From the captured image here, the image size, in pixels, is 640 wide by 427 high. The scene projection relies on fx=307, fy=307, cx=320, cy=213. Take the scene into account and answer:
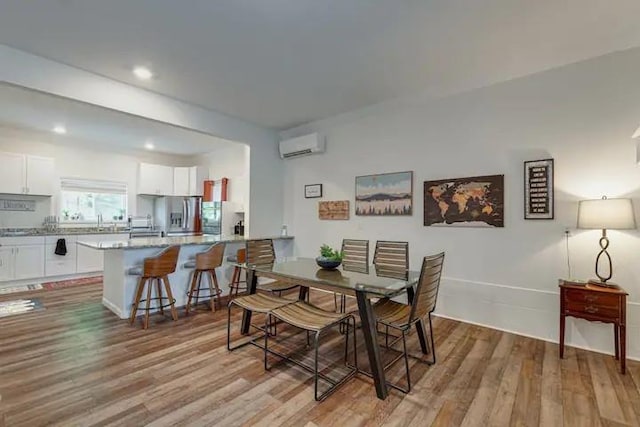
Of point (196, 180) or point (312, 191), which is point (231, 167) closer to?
point (196, 180)

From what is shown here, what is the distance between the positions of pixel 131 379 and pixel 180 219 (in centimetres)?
508

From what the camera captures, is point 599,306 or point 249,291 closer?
point 599,306

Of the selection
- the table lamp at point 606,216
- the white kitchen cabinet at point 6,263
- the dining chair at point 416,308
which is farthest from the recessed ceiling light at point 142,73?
the table lamp at point 606,216

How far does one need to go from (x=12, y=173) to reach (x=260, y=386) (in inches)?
233

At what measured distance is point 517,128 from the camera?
322 cm

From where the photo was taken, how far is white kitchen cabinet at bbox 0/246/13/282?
189 inches

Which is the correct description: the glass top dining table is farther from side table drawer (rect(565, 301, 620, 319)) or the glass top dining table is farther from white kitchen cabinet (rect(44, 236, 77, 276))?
white kitchen cabinet (rect(44, 236, 77, 276))

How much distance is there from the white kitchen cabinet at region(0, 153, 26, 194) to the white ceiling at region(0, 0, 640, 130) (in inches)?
134

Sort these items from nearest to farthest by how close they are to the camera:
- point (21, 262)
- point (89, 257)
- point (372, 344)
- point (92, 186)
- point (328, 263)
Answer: point (372, 344), point (328, 263), point (21, 262), point (89, 257), point (92, 186)

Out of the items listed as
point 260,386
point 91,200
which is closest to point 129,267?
point 260,386

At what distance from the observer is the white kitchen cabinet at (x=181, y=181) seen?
6.87m

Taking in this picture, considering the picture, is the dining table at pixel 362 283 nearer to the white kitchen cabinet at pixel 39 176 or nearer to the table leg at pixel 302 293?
the table leg at pixel 302 293

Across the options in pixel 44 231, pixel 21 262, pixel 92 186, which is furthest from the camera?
pixel 92 186

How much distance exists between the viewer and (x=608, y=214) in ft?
8.21
